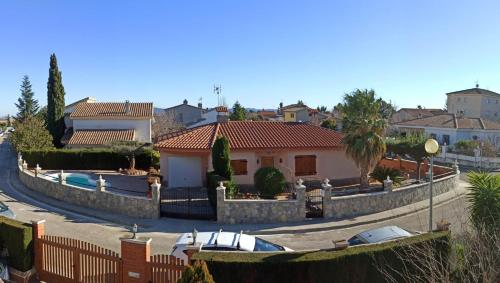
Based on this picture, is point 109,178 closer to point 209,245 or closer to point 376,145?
point 376,145

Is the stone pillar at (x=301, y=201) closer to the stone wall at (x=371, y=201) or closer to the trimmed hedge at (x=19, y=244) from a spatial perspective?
the stone wall at (x=371, y=201)

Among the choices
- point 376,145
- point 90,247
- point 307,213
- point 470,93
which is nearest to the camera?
point 90,247

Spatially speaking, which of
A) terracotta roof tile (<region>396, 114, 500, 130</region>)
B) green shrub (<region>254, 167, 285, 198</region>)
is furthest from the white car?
terracotta roof tile (<region>396, 114, 500, 130</region>)

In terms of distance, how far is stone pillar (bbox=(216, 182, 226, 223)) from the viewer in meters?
18.7

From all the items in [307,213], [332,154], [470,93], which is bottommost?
[307,213]

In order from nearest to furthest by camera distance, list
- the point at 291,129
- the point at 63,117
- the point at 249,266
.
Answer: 1. the point at 249,266
2. the point at 291,129
3. the point at 63,117

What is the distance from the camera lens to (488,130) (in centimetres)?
5316

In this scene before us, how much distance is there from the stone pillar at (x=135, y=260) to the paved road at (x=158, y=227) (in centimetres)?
564

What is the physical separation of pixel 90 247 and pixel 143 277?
172 centimetres

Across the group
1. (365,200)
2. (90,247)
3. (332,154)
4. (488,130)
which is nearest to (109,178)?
(332,154)

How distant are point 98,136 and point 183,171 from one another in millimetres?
20466

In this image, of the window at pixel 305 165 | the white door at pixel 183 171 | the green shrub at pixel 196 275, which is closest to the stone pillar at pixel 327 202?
the window at pixel 305 165

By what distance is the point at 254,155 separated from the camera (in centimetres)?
2644

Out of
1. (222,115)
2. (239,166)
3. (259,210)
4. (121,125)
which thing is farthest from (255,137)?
(121,125)
